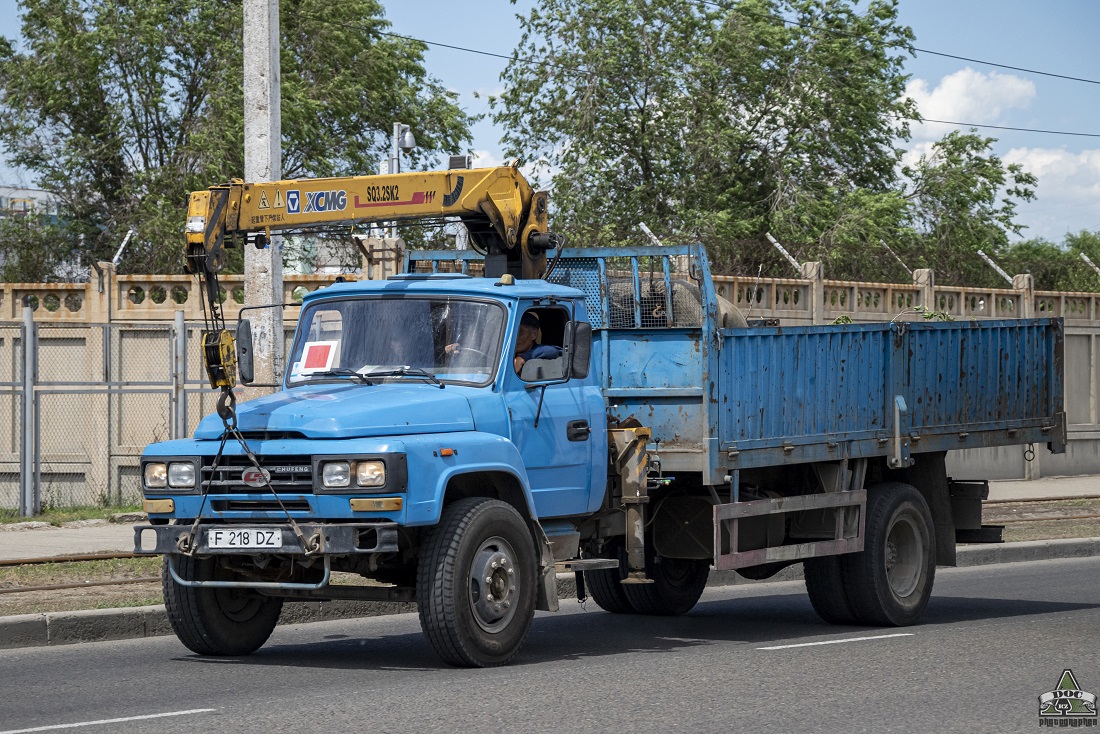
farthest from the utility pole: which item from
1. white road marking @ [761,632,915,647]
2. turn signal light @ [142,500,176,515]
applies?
white road marking @ [761,632,915,647]

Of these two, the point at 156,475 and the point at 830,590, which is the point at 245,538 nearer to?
the point at 156,475

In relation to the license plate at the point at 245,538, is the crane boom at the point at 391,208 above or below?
above

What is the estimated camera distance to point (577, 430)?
30.4 feet

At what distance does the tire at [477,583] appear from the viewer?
8.03 meters

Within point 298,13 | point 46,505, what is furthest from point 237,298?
point 298,13

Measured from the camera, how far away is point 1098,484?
79.8 feet

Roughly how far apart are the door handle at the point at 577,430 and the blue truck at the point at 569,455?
0.02 m

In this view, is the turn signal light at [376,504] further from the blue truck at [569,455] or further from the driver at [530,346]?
the driver at [530,346]

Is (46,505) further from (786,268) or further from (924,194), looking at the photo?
(924,194)

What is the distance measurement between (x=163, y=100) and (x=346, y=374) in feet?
98.2

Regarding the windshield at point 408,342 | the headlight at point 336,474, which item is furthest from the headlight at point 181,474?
the windshield at point 408,342

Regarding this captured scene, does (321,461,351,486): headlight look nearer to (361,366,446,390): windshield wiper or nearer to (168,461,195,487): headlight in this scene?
(168,461,195,487): headlight

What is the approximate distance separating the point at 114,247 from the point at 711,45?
620 inches

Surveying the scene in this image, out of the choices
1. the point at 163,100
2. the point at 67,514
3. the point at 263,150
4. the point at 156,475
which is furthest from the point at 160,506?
the point at 163,100
